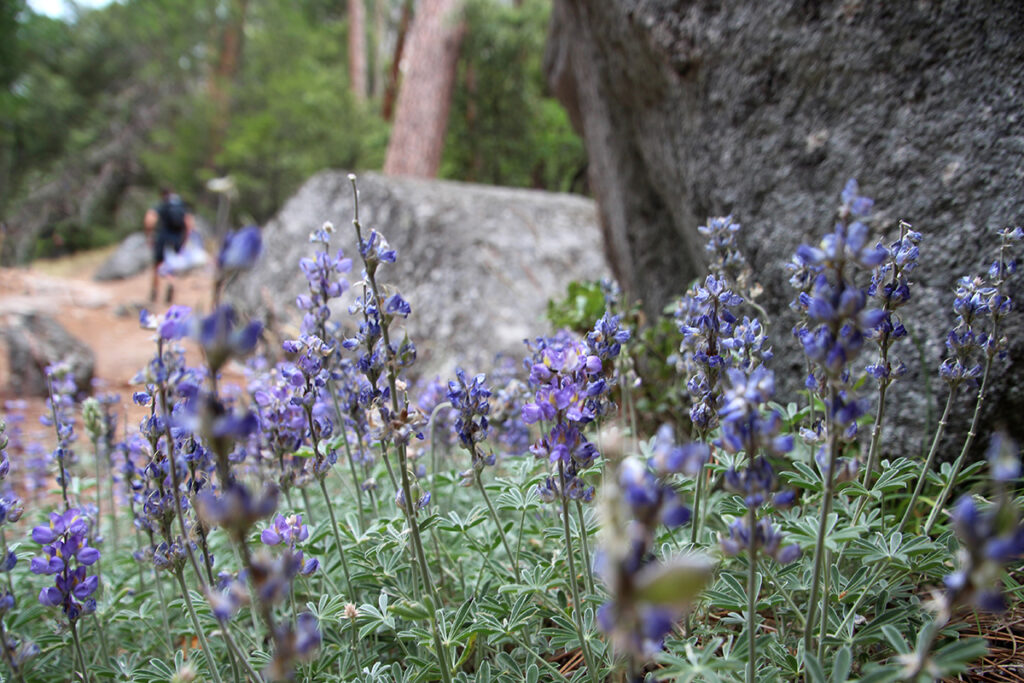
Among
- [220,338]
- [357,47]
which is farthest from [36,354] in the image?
[357,47]

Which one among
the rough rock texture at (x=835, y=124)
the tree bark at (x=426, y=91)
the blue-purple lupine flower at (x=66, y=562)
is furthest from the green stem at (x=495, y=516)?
the tree bark at (x=426, y=91)

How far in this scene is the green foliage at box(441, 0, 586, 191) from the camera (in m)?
11.1

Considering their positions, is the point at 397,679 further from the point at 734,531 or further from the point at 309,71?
the point at 309,71

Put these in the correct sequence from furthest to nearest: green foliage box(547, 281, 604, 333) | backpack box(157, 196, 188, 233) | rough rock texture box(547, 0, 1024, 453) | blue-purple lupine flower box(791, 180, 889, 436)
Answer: backpack box(157, 196, 188, 233), green foliage box(547, 281, 604, 333), rough rock texture box(547, 0, 1024, 453), blue-purple lupine flower box(791, 180, 889, 436)

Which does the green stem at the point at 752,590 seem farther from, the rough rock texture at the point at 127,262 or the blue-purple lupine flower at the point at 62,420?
the rough rock texture at the point at 127,262

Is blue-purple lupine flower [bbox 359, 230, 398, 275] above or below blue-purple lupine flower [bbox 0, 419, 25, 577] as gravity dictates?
above

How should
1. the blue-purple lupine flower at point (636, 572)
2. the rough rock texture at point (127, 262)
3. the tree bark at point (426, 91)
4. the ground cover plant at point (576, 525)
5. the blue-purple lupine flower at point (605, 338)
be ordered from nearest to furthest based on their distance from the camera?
the blue-purple lupine flower at point (636, 572), the ground cover plant at point (576, 525), the blue-purple lupine flower at point (605, 338), the tree bark at point (426, 91), the rough rock texture at point (127, 262)

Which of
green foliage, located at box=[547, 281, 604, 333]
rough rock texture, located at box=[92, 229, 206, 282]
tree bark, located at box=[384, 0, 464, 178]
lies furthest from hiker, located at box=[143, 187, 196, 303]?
green foliage, located at box=[547, 281, 604, 333]

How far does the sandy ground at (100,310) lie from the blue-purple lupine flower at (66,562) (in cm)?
443

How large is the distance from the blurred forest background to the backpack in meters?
2.57

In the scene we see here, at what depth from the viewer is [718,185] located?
304cm

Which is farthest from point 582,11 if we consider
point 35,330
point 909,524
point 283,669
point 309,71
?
point 309,71

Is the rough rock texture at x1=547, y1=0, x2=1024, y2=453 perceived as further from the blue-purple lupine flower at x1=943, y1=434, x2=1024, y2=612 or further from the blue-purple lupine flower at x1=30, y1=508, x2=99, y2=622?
the blue-purple lupine flower at x1=30, y1=508, x2=99, y2=622

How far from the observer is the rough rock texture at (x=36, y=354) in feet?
23.8
